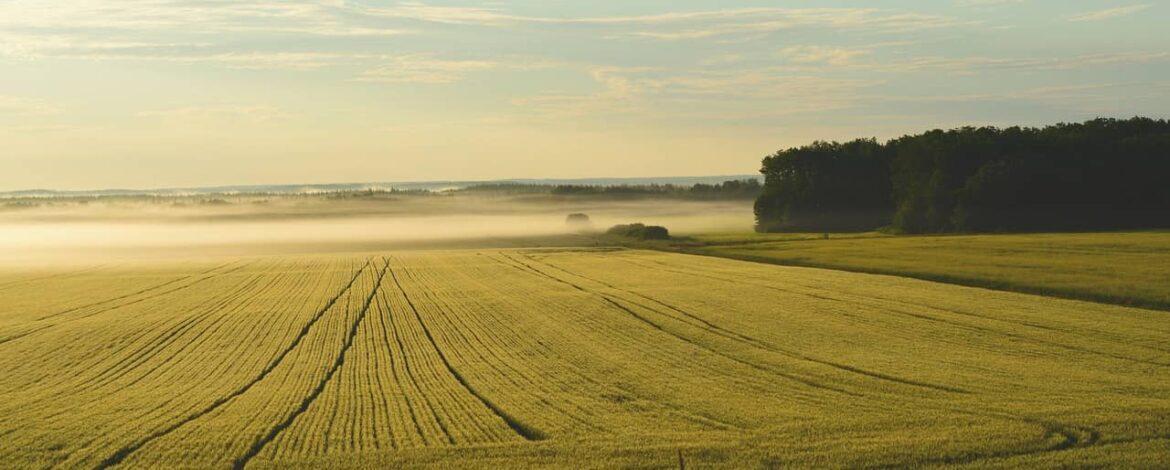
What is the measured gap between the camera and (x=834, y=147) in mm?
125188

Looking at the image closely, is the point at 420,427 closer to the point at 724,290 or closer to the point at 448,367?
the point at 448,367

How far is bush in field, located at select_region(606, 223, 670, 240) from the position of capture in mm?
108544

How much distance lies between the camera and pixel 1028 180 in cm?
8656

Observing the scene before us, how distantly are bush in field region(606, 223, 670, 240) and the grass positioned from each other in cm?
2688

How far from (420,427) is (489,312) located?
2106 cm

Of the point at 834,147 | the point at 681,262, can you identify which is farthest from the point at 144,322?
the point at 834,147

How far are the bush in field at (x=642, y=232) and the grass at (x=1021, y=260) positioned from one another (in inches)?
1058

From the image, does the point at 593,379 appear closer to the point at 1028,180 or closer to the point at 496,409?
Answer: the point at 496,409

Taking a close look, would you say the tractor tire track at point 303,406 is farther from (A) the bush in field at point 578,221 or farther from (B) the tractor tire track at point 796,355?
(A) the bush in field at point 578,221

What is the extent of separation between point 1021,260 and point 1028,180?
36.1 meters

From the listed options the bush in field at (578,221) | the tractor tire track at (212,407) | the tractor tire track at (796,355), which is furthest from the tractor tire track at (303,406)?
the bush in field at (578,221)

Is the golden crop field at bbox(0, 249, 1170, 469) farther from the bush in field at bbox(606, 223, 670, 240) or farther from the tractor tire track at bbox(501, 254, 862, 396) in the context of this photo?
the bush in field at bbox(606, 223, 670, 240)

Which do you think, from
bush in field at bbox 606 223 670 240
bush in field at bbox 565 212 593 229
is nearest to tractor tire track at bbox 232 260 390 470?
bush in field at bbox 606 223 670 240

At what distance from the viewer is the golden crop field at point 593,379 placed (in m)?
17.7
